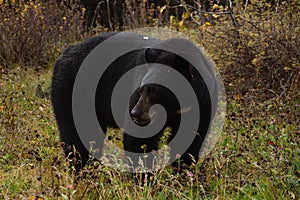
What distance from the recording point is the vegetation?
11.2ft

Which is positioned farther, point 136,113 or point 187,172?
point 136,113

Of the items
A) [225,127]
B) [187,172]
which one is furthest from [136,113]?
[225,127]

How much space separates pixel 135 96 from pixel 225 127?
1.38m

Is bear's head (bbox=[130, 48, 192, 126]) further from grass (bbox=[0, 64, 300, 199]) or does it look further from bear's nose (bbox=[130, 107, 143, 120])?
grass (bbox=[0, 64, 300, 199])

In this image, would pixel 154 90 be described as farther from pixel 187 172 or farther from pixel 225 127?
pixel 225 127

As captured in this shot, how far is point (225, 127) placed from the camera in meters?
4.90

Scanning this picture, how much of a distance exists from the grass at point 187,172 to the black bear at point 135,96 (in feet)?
0.69

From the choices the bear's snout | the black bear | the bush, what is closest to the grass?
the black bear

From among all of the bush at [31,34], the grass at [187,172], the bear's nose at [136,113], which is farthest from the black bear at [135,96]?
the bush at [31,34]

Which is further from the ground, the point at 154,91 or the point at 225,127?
the point at 154,91

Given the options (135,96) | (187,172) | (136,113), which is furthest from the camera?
(135,96)

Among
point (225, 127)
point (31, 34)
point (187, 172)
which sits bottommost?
point (225, 127)

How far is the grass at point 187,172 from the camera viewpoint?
3307mm

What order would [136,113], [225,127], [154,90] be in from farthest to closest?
[225,127] → [154,90] → [136,113]
